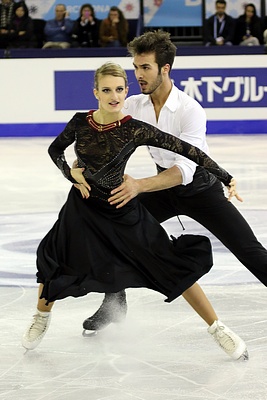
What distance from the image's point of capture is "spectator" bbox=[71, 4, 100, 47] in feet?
41.3

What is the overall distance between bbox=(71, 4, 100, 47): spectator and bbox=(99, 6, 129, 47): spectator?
0.12 m

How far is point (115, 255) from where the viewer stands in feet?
11.7

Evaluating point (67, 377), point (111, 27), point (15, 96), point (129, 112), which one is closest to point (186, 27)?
point (111, 27)

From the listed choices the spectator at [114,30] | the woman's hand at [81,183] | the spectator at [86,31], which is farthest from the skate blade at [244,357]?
the spectator at [86,31]

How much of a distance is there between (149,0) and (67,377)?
10918 mm

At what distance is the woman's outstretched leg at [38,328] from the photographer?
368 cm

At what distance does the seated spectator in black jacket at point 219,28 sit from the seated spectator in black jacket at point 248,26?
0.31ft

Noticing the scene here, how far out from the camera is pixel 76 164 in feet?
11.9

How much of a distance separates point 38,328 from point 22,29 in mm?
9388

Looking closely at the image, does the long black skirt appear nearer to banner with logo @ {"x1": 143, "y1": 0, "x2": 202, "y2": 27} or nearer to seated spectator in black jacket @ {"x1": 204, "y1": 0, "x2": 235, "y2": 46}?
seated spectator in black jacket @ {"x1": 204, "y1": 0, "x2": 235, "y2": 46}

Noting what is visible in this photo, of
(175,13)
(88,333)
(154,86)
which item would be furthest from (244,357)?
(175,13)

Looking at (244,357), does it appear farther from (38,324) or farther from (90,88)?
(90,88)

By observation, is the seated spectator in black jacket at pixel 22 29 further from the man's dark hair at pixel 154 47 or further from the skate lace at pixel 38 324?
the skate lace at pixel 38 324

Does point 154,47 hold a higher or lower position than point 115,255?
higher
